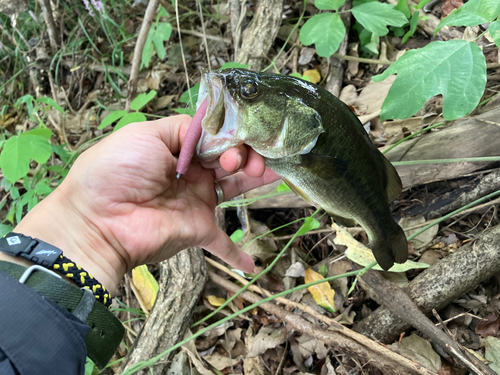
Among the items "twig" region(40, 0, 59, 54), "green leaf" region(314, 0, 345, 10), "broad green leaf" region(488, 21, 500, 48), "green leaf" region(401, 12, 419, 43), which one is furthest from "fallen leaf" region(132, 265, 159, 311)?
"twig" region(40, 0, 59, 54)

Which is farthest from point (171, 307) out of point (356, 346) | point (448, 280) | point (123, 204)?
point (448, 280)

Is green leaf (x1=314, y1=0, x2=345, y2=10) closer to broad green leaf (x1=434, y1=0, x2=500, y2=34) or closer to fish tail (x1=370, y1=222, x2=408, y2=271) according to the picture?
broad green leaf (x1=434, y1=0, x2=500, y2=34)

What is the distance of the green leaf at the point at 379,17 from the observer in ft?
7.46

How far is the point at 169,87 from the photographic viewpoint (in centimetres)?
377

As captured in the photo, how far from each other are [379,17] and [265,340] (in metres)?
2.39

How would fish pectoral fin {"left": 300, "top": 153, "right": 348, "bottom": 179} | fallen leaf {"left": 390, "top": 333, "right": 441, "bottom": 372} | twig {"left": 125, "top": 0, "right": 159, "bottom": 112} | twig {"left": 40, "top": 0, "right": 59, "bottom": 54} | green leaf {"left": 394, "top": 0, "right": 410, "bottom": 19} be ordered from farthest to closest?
twig {"left": 40, "top": 0, "right": 59, "bottom": 54}, twig {"left": 125, "top": 0, "right": 159, "bottom": 112}, green leaf {"left": 394, "top": 0, "right": 410, "bottom": 19}, fallen leaf {"left": 390, "top": 333, "right": 441, "bottom": 372}, fish pectoral fin {"left": 300, "top": 153, "right": 348, "bottom": 179}

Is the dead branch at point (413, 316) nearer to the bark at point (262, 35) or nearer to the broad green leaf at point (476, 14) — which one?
the broad green leaf at point (476, 14)

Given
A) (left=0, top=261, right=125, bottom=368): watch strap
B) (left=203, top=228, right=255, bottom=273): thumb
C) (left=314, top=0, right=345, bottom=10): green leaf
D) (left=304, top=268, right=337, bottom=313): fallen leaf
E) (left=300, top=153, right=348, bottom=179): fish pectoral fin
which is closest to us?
(left=0, top=261, right=125, bottom=368): watch strap

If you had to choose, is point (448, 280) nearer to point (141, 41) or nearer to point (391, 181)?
point (391, 181)

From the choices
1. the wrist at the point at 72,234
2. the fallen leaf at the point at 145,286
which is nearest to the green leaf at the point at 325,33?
the wrist at the point at 72,234

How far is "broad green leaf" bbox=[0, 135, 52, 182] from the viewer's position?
7.48ft

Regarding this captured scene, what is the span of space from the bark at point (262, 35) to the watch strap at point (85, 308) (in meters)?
2.31

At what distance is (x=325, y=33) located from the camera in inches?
93.9

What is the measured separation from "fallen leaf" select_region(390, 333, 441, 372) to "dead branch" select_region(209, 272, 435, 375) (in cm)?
7
